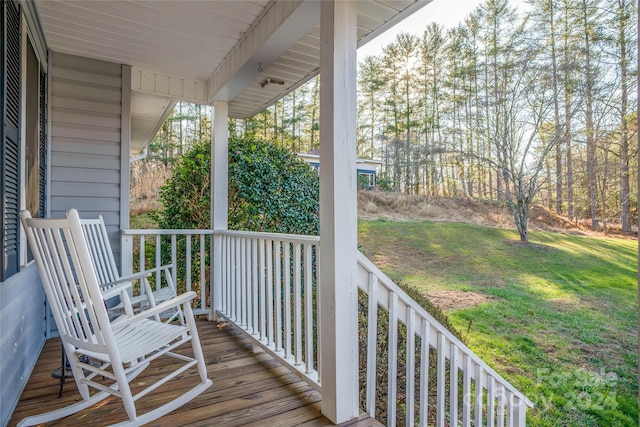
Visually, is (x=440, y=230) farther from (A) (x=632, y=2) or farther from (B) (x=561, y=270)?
(A) (x=632, y=2)

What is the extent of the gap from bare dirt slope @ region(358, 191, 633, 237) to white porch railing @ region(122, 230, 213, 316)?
7.64ft

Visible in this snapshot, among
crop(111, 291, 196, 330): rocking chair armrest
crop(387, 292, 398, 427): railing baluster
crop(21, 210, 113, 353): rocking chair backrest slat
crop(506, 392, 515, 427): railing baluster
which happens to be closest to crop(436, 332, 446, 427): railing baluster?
crop(387, 292, 398, 427): railing baluster

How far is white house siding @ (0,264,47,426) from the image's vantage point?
5.38ft

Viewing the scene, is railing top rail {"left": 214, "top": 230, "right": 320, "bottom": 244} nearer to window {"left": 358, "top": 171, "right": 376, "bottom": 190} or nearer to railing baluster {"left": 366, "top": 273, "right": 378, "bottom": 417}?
railing baluster {"left": 366, "top": 273, "right": 378, "bottom": 417}

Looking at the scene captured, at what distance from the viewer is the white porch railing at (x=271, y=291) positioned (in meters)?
2.08

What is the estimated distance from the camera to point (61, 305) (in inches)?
66.2

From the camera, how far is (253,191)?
4.23 meters

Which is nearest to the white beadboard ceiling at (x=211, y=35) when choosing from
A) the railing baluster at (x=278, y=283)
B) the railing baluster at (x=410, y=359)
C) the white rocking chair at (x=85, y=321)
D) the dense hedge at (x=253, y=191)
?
the dense hedge at (x=253, y=191)

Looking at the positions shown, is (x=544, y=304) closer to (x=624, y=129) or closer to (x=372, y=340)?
(x=624, y=129)

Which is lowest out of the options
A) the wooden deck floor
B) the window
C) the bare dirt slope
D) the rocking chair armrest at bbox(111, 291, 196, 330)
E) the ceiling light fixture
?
the wooden deck floor

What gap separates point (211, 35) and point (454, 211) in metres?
3.32

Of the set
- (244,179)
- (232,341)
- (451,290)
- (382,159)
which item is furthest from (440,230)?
(232,341)

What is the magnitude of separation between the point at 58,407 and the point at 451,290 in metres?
4.10

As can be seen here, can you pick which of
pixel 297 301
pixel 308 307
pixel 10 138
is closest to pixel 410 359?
pixel 308 307
